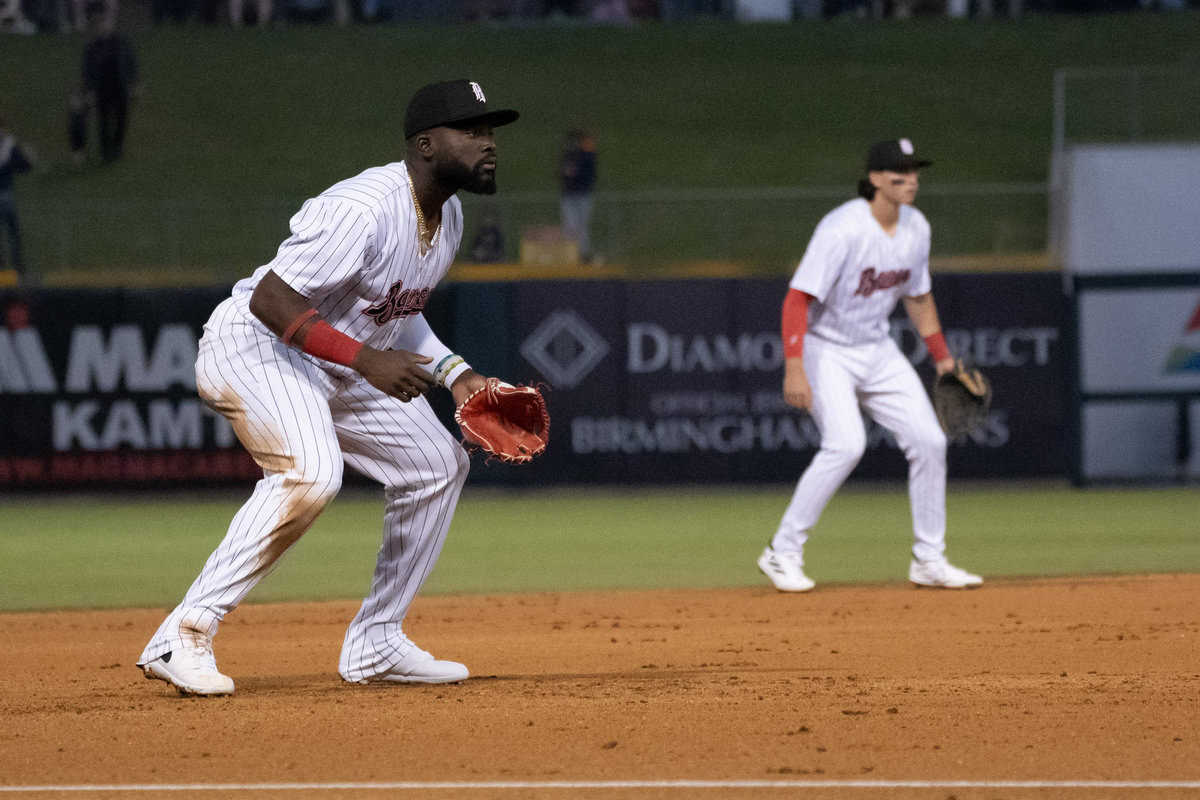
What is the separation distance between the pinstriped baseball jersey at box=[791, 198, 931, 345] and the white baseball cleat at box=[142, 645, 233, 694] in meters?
4.20

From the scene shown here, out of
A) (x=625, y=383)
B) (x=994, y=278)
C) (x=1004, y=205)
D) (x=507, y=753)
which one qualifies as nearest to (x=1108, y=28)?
(x=1004, y=205)

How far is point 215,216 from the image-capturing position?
17.6 m

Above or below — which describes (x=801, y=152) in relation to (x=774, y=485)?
above

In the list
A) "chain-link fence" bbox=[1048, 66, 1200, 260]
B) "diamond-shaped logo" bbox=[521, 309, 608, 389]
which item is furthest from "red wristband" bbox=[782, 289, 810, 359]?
"chain-link fence" bbox=[1048, 66, 1200, 260]

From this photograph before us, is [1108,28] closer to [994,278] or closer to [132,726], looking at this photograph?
[994,278]

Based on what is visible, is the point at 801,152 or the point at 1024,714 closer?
the point at 1024,714

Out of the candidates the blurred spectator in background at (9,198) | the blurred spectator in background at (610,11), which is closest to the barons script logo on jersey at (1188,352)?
the blurred spectator in background at (9,198)

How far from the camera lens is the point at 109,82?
23.5m

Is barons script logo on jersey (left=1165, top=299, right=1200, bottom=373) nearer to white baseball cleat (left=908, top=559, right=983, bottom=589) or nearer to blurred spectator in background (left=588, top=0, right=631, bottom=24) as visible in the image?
white baseball cleat (left=908, top=559, right=983, bottom=589)

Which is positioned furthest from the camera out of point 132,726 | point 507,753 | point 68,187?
point 68,187

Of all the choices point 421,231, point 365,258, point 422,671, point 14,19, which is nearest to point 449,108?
point 421,231

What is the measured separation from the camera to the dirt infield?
465 centimetres

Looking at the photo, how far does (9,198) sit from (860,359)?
35.5 feet

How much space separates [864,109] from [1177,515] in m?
14.4
